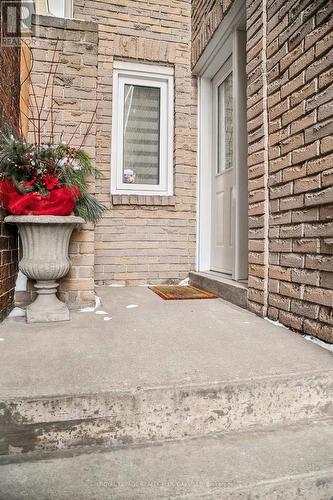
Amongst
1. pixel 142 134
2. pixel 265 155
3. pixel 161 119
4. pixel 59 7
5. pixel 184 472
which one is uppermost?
pixel 59 7

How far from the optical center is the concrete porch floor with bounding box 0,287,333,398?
1.26m

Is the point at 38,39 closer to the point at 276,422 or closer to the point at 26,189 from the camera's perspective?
the point at 26,189

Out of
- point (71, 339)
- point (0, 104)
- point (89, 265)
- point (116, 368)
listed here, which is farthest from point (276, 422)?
point (0, 104)

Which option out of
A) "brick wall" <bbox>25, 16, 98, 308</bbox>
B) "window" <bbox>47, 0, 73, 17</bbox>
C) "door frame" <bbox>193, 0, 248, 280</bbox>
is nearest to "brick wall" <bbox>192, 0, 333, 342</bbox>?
"door frame" <bbox>193, 0, 248, 280</bbox>

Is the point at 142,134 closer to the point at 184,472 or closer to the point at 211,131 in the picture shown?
the point at 211,131

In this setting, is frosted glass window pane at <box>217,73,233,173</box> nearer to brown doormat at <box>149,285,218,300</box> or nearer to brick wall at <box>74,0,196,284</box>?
brick wall at <box>74,0,196,284</box>

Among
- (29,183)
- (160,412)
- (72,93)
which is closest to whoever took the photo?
(160,412)

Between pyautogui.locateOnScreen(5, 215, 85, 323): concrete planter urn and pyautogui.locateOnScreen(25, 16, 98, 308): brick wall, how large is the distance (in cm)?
28

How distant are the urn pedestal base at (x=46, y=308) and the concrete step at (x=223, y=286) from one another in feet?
3.97

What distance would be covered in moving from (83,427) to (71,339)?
25.5 inches

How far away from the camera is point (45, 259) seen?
82.0 inches

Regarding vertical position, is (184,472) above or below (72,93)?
below

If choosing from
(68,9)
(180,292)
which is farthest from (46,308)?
(68,9)

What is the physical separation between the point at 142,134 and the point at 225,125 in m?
0.89
